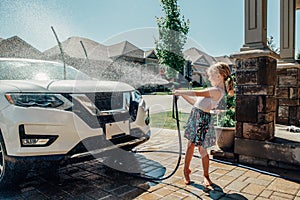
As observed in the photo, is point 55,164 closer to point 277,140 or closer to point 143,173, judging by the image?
point 143,173

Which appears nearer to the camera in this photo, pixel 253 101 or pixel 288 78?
pixel 253 101

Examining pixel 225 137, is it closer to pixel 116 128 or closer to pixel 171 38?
pixel 116 128

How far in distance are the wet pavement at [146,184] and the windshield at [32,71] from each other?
1.06 m

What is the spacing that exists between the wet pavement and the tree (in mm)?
4076

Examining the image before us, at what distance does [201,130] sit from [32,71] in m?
2.03

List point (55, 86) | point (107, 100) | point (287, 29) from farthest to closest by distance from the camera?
point (287, 29) < point (107, 100) < point (55, 86)

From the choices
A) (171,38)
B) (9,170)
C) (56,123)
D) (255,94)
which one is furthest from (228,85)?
(171,38)

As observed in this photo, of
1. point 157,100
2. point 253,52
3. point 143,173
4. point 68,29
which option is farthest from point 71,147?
point 157,100

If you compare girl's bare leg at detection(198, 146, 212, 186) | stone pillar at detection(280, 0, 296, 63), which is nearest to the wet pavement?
girl's bare leg at detection(198, 146, 212, 186)

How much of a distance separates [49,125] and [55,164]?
13.3 inches

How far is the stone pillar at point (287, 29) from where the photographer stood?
456 centimetres

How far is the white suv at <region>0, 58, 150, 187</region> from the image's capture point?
1.76 metres

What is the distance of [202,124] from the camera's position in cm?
210

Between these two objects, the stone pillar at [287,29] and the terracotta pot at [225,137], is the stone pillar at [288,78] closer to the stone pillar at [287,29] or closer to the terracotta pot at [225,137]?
the stone pillar at [287,29]
